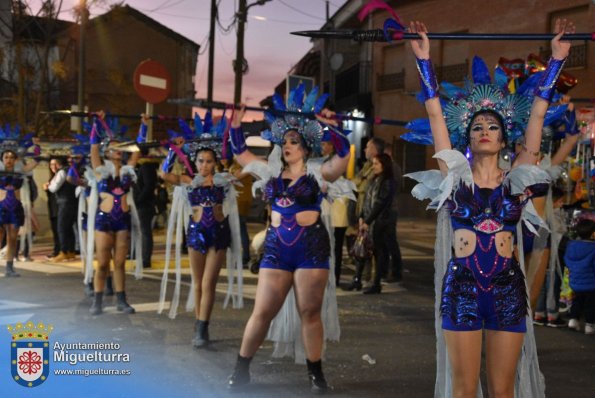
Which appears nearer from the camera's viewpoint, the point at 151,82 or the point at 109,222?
the point at 109,222

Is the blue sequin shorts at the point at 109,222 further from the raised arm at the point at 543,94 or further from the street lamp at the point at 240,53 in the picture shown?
the street lamp at the point at 240,53

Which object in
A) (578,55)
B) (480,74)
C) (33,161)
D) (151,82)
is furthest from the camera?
(578,55)

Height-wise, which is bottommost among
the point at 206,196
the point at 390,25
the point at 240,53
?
the point at 206,196

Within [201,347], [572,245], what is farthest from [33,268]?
[572,245]

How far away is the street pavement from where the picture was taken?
17.1ft

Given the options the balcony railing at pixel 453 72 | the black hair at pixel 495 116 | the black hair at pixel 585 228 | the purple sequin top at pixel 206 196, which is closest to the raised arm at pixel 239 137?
the purple sequin top at pixel 206 196

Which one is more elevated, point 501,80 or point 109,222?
point 501,80

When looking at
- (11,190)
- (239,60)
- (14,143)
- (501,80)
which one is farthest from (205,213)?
(239,60)

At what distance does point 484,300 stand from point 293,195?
6.65 ft

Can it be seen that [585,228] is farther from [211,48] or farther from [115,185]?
[211,48]

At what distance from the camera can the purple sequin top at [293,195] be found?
5246 mm

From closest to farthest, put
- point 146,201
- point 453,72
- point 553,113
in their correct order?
1. point 553,113
2. point 146,201
3. point 453,72

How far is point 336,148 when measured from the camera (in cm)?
536

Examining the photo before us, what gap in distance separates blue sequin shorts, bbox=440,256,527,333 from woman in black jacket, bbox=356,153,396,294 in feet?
18.8
